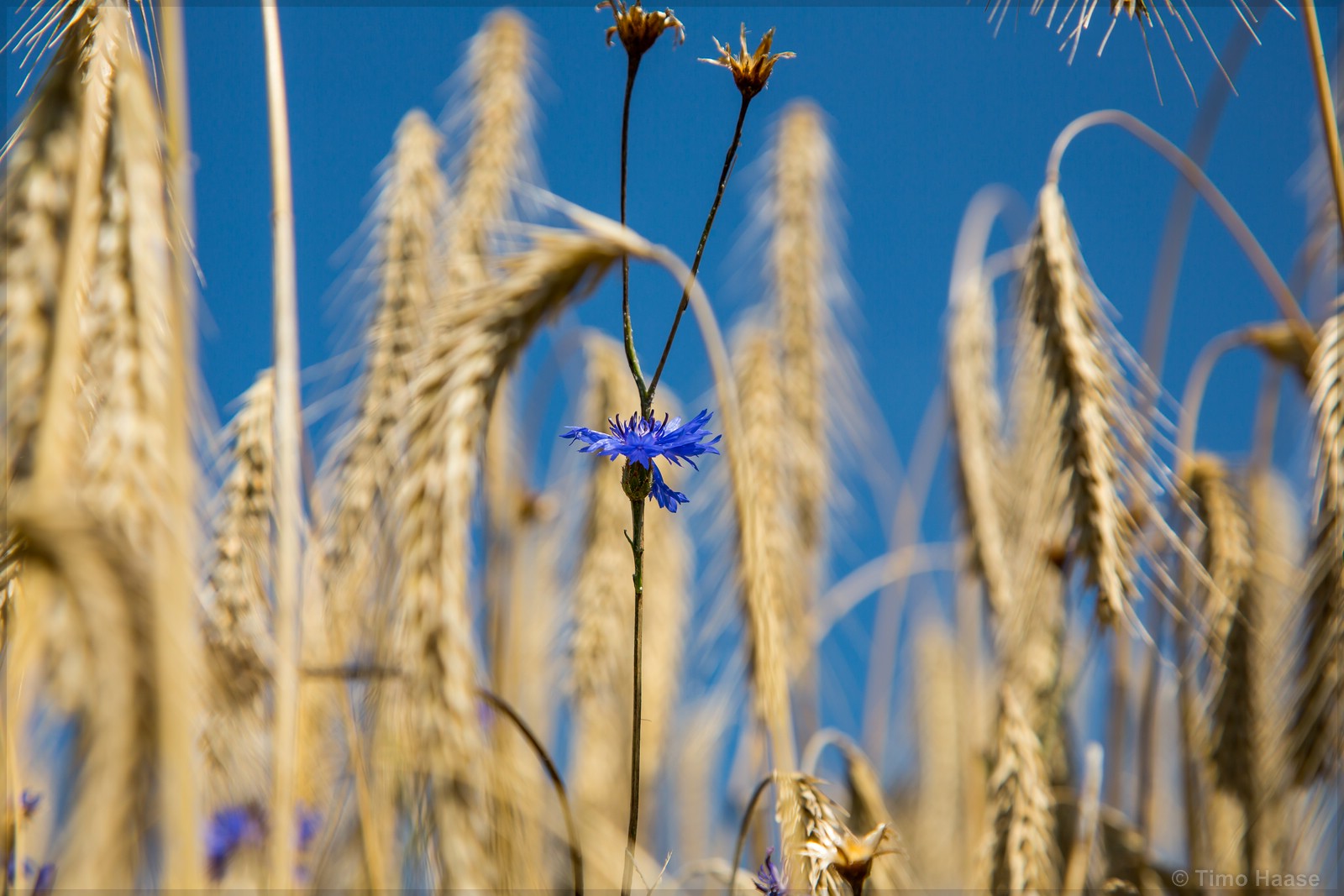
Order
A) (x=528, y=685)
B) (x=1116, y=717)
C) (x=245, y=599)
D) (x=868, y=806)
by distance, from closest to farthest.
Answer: (x=245, y=599), (x=868, y=806), (x=1116, y=717), (x=528, y=685)

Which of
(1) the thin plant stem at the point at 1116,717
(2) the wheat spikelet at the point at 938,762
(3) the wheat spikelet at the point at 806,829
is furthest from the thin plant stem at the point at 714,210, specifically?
(2) the wheat spikelet at the point at 938,762

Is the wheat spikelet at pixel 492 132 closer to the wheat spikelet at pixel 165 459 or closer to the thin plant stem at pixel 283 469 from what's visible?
the thin plant stem at pixel 283 469

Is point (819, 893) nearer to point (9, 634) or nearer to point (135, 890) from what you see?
point (135, 890)

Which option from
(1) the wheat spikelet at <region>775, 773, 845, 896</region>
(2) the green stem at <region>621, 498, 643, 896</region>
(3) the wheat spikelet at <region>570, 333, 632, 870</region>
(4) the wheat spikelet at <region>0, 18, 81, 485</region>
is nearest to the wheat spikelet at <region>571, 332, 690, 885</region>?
(3) the wheat spikelet at <region>570, 333, 632, 870</region>

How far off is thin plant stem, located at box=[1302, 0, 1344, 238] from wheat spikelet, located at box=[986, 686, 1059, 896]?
1.46 meters

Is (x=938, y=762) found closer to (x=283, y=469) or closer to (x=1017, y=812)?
(x=1017, y=812)

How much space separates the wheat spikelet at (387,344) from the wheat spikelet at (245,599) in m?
0.15

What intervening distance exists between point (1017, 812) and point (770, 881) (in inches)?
34.0

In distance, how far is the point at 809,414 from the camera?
464 cm

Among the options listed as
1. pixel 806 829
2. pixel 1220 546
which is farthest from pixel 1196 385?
pixel 806 829

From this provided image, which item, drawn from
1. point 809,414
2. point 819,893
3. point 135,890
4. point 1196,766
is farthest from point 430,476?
point 809,414

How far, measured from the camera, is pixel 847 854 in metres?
1.54

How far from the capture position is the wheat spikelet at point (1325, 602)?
6.88 ft

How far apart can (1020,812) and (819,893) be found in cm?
97
